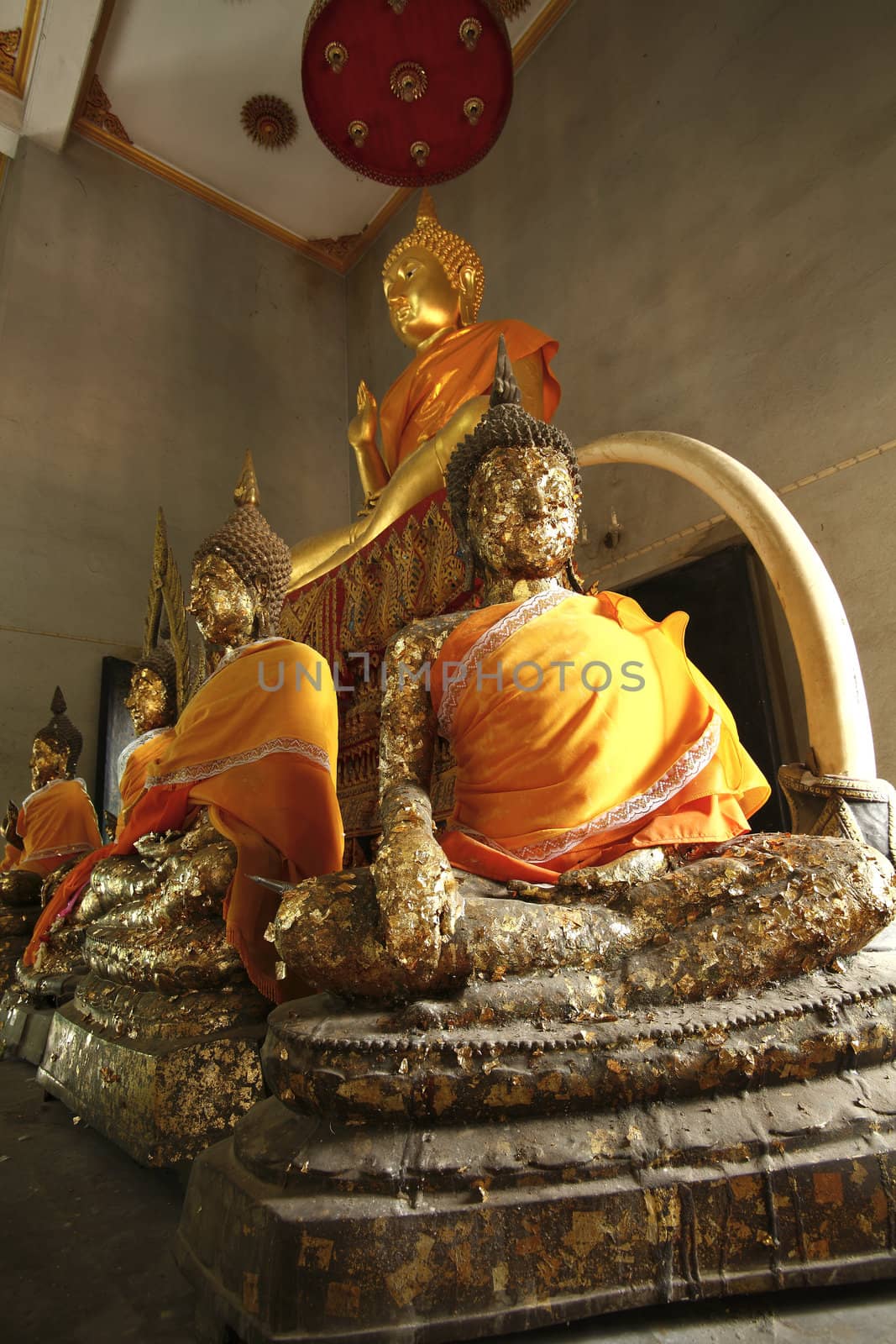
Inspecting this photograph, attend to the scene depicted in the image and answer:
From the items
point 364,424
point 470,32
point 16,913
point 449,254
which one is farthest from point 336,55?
point 16,913

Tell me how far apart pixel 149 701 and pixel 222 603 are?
45.9 inches

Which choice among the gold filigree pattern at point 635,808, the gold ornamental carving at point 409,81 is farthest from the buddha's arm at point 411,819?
the gold ornamental carving at point 409,81

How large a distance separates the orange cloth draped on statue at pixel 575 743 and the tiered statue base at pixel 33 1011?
1528mm

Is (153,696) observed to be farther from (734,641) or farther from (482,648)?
(734,641)

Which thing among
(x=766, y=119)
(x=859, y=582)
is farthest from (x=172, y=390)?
(x=859, y=582)

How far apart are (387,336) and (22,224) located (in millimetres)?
3020

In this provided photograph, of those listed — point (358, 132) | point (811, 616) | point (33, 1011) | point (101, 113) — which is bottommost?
point (33, 1011)

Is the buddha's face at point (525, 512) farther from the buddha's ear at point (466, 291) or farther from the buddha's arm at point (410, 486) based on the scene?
the buddha's ear at point (466, 291)

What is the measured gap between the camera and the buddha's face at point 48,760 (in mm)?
3926

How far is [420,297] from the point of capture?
4.04 meters

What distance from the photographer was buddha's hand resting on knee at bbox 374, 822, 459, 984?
0.91 m

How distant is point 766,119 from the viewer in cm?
382

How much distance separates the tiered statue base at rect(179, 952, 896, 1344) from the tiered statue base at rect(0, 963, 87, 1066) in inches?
58.7

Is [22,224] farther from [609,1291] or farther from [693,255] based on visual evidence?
[609,1291]
